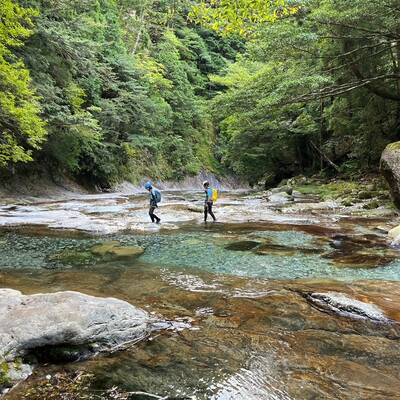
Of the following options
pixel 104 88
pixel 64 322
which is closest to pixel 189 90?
pixel 104 88

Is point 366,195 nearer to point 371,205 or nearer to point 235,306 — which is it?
point 371,205

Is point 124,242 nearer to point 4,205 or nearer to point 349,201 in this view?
point 4,205

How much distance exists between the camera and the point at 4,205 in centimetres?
1681

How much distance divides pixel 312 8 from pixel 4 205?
14.8 metres

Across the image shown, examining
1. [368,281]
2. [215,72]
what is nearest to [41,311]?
[368,281]

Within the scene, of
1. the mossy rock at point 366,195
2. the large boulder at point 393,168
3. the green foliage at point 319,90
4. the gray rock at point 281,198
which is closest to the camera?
the large boulder at point 393,168

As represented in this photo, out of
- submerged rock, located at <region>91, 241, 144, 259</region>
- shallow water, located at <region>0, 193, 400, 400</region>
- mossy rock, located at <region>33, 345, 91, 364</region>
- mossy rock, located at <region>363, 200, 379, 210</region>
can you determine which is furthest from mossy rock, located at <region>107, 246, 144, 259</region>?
mossy rock, located at <region>363, 200, 379, 210</region>

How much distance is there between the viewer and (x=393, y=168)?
479 inches

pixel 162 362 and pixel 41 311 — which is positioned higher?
pixel 41 311

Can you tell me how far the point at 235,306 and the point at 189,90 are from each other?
38.3 m

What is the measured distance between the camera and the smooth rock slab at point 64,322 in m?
3.55

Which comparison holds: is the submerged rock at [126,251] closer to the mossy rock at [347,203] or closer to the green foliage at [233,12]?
the green foliage at [233,12]

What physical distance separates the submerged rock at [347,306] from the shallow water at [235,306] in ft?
0.47

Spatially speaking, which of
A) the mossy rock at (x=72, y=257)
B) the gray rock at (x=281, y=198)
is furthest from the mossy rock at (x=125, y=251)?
the gray rock at (x=281, y=198)
